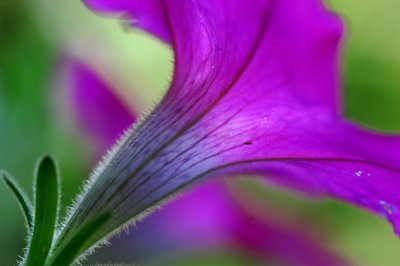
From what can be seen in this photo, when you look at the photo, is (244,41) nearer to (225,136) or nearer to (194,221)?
(225,136)

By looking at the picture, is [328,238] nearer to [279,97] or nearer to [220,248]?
[220,248]

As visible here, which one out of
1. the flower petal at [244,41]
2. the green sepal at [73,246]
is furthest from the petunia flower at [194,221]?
the green sepal at [73,246]

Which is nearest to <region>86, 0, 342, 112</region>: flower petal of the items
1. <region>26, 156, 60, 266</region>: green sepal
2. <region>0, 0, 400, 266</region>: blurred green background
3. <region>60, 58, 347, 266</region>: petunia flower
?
<region>26, 156, 60, 266</region>: green sepal

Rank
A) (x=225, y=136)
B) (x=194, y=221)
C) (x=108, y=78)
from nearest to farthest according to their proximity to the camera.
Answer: (x=225, y=136) < (x=194, y=221) < (x=108, y=78)

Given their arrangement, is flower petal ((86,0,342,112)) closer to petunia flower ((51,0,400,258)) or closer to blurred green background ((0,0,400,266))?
petunia flower ((51,0,400,258))

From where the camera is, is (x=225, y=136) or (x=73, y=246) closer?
(x=73, y=246)

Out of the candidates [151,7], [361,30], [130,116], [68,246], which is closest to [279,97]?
[151,7]

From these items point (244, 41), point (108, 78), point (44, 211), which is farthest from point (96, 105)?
point (44, 211)

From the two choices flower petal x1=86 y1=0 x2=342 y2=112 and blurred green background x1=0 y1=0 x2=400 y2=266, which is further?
blurred green background x1=0 y1=0 x2=400 y2=266
